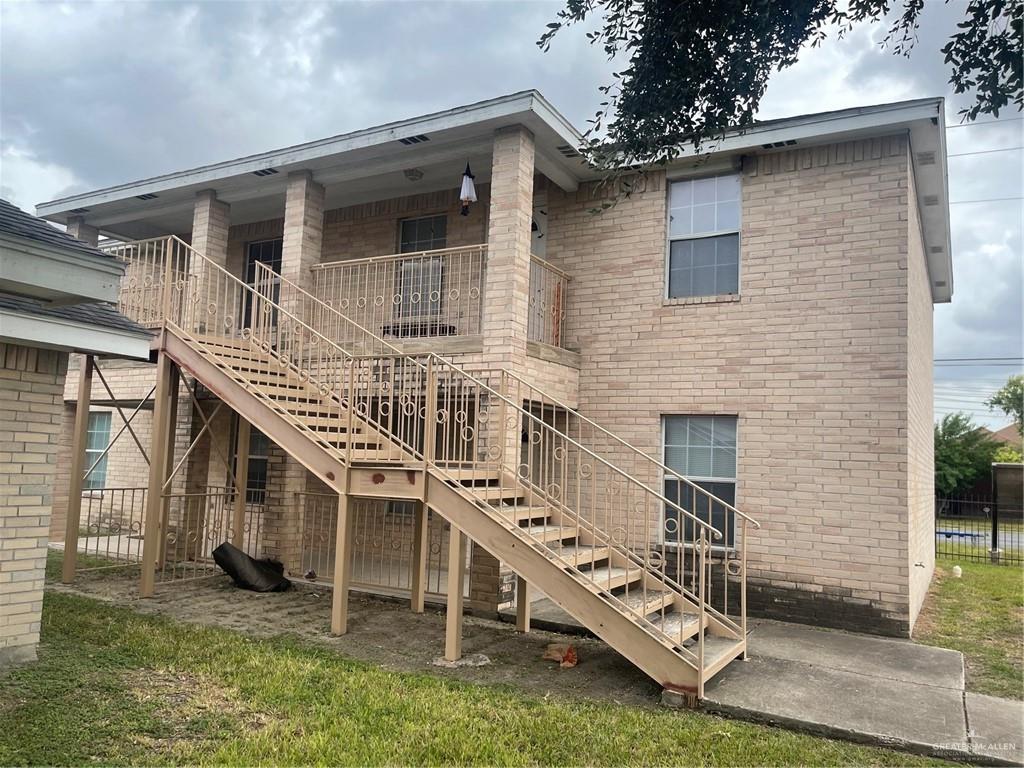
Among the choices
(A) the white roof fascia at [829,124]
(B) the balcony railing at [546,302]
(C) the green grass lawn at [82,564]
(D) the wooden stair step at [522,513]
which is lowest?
(C) the green grass lawn at [82,564]

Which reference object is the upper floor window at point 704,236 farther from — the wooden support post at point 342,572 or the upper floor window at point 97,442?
the upper floor window at point 97,442

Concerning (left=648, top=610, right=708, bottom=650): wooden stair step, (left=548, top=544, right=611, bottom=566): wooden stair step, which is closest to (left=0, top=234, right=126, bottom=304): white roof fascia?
(left=548, top=544, right=611, bottom=566): wooden stair step

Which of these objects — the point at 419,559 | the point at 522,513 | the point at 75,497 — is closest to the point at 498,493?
the point at 522,513

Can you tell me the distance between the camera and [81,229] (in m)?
12.2

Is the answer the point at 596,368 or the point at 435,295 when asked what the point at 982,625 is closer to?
the point at 596,368

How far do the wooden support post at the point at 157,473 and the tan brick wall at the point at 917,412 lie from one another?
8599 mm

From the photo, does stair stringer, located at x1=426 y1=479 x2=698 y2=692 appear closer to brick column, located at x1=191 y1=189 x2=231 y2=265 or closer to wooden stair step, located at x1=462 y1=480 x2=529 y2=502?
wooden stair step, located at x1=462 y1=480 x2=529 y2=502

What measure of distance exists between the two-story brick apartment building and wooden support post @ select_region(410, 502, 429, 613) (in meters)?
0.03

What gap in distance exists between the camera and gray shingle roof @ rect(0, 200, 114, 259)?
3957 mm

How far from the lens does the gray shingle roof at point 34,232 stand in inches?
156

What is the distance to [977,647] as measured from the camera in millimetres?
7012

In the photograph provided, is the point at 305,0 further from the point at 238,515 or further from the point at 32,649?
the point at 32,649

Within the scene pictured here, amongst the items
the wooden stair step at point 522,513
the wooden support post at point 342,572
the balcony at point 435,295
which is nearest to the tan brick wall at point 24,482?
the wooden support post at point 342,572

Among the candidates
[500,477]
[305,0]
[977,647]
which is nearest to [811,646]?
[977,647]
